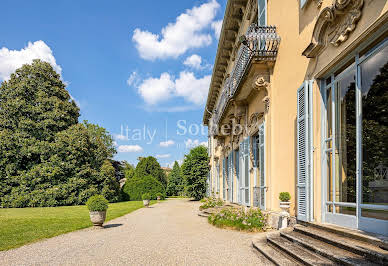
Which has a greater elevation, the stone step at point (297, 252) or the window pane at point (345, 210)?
the window pane at point (345, 210)

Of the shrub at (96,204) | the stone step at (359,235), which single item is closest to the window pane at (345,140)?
the stone step at (359,235)

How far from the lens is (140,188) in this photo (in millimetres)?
38312

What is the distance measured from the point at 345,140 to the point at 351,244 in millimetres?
2015

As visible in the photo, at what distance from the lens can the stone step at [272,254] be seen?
190 inches

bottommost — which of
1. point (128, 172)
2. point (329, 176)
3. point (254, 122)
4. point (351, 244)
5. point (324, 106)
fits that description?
point (128, 172)

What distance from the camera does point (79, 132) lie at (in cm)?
2862

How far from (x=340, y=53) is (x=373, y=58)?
2.27ft

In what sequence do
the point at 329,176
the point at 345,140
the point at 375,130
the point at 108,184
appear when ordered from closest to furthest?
1. the point at 375,130
2. the point at 345,140
3. the point at 329,176
4. the point at 108,184

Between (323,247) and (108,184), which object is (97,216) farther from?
(108,184)

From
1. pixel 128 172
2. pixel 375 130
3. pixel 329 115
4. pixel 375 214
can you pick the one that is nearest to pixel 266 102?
pixel 329 115

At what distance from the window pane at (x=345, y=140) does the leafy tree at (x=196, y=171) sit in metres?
27.8

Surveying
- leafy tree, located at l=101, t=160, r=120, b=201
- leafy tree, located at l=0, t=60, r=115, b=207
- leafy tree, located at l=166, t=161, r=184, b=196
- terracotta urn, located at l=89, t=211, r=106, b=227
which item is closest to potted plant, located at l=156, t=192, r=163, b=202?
leafy tree, located at l=101, t=160, r=120, b=201

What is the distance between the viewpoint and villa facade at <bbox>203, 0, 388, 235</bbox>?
468 centimetres

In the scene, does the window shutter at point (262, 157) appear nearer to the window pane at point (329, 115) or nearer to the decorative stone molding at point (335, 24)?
the window pane at point (329, 115)
